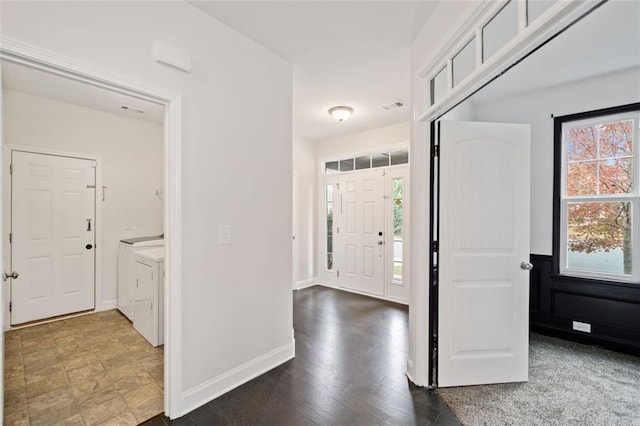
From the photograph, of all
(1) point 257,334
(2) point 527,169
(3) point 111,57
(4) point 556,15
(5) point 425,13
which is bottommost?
(1) point 257,334

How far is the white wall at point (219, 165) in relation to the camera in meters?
1.67

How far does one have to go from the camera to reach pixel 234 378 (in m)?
2.24

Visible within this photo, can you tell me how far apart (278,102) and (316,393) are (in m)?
2.42

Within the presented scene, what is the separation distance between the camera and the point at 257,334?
2.43 m

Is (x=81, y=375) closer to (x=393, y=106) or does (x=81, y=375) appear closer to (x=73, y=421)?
(x=73, y=421)

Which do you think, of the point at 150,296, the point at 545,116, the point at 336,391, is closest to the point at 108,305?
the point at 150,296

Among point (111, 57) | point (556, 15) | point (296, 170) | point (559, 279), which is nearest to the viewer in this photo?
point (556, 15)

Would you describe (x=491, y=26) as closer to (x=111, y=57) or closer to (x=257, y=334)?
(x=111, y=57)

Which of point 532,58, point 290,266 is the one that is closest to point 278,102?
point 290,266

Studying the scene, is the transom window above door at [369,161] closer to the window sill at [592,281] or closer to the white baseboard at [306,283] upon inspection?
the white baseboard at [306,283]

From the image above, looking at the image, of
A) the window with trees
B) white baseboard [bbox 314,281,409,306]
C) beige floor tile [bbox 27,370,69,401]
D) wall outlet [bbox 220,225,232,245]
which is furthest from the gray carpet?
beige floor tile [bbox 27,370,69,401]

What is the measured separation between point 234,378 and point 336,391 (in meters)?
0.80

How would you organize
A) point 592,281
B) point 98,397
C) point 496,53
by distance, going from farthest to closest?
point 592,281, point 98,397, point 496,53

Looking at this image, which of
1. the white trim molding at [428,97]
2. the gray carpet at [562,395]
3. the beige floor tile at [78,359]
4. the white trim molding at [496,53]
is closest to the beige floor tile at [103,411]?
the beige floor tile at [78,359]
